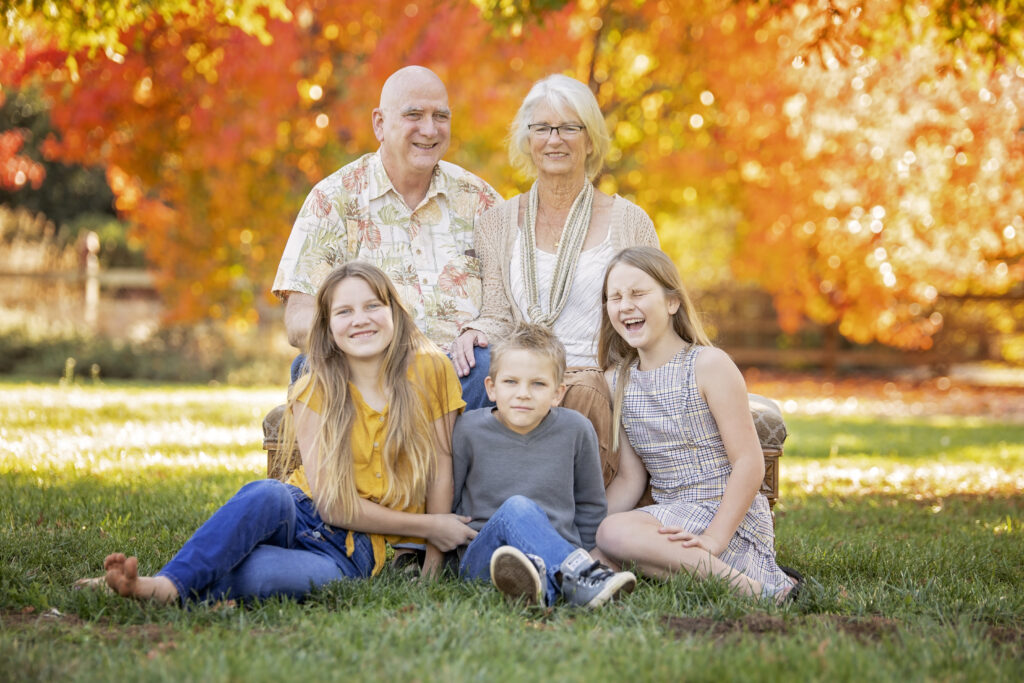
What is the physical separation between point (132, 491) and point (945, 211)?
9739 millimetres

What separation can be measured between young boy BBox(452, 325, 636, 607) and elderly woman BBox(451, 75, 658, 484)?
43 cm

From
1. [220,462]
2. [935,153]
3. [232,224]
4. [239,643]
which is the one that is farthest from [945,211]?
[239,643]

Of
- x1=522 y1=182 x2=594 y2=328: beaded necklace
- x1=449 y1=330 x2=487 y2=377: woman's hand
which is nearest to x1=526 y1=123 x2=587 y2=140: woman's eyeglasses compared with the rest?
x1=522 y1=182 x2=594 y2=328: beaded necklace

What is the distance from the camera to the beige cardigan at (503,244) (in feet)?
13.6

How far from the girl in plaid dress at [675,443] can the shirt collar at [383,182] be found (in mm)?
991

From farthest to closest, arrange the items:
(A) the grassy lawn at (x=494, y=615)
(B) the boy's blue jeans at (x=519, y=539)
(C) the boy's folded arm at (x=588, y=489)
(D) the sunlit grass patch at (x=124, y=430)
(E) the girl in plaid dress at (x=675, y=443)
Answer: (D) the sunlit grass patch at (x=124, y=430)
(C) the boy's folded arm at (x=588, y=489)
(E) the girl in plaid dress at (x=675, y=443)
(B) the boy's blue jeans at (x=519, y=539)
(A) the grassy lawn at (x=494, y=615)

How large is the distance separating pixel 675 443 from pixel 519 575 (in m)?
0.92

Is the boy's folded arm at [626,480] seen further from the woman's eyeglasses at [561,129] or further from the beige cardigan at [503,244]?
the woman's eyeglasses at [561,129]

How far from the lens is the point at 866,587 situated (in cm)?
343

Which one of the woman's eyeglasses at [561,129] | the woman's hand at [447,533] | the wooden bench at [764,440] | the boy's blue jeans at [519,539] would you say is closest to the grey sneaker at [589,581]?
the boy's blue jeans at [519,539]

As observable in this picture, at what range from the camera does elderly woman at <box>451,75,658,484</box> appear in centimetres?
408

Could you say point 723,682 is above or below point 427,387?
below

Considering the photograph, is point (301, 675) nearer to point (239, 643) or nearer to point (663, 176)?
point (239, 643)

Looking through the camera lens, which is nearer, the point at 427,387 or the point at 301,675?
the point at 301,675
